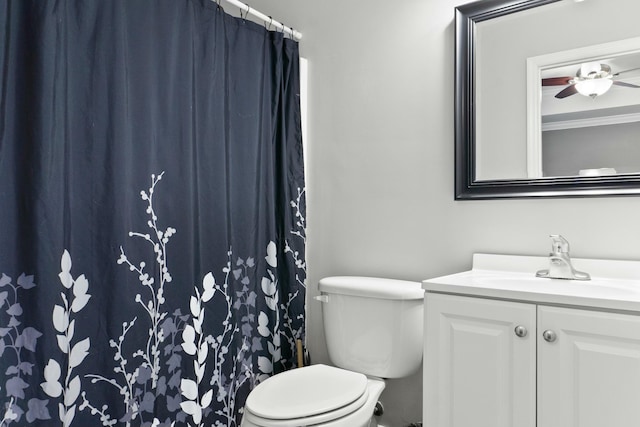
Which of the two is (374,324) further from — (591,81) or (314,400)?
(591,81)

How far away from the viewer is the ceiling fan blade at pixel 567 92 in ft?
4.96

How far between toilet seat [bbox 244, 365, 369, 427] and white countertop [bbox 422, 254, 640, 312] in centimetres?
47

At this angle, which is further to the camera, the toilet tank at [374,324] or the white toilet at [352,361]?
the toilet tank at [374,324]

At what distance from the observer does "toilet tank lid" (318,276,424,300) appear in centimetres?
166

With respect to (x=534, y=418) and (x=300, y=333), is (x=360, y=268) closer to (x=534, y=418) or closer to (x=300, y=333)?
(x=300, y=333)

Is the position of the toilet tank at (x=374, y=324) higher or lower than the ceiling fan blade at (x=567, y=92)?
lower

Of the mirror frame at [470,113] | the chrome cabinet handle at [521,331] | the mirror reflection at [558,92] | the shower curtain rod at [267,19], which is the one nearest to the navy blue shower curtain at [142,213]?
the shower curtain rod at [267,19]

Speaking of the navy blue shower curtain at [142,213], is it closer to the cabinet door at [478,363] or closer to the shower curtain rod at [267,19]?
the shower curtain rod at [267,19]

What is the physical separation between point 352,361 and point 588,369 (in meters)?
0.90

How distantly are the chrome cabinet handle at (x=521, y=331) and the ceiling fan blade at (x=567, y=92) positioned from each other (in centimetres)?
85

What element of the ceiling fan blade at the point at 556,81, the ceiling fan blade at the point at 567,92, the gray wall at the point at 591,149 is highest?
the ceiling fan blade at the point at 556,81

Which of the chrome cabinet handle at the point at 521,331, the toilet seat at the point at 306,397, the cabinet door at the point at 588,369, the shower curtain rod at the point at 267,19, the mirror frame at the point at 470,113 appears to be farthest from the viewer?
the shower curtain rod at the point at 267,19

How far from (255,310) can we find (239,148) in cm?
70

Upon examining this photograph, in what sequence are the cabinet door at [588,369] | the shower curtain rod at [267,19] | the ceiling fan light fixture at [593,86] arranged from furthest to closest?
the shower curtain rod at [267,19] → the ceiling fan light fixture at [593,86] → the cabinet door at [588,369]
